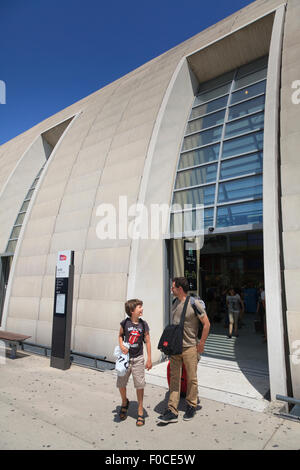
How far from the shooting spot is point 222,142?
8.33 m

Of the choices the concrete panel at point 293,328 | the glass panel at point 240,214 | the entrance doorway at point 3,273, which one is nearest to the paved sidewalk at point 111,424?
the concrete panel at point 293,328

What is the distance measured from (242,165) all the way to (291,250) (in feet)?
10.6

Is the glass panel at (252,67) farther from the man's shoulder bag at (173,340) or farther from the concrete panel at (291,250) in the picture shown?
the man's shoulder bag at (173,340)

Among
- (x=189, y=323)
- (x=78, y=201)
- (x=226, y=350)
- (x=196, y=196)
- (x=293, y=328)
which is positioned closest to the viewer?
(x=189, y=323)

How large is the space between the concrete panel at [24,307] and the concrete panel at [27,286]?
0.46 feet

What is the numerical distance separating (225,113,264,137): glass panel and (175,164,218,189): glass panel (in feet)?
3.71

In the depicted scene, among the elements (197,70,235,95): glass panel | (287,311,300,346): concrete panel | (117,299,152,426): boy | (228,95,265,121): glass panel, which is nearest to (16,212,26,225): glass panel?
(197,70,235,95): glass panel

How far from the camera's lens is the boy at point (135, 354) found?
4.05m

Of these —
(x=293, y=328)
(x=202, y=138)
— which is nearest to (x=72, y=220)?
(x=202, y=138)

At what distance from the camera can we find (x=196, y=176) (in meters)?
8.64

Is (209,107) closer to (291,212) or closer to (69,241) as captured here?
(291,212)

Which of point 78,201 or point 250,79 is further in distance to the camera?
point 78,201
